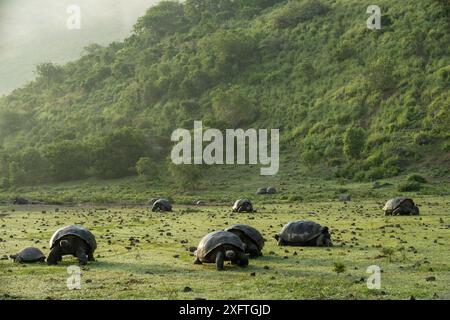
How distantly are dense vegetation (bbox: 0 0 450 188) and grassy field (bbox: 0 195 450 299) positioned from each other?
40.7m

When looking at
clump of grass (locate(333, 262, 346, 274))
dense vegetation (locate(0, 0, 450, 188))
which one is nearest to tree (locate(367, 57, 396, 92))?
dense vegetation (locate(0, 0, 450, 188))

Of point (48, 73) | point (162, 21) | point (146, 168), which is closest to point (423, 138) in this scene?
point (146, 168)

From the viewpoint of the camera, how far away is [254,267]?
18.4m

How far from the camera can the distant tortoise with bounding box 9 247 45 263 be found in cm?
1953

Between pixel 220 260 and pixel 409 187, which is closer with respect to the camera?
pixel 220 260

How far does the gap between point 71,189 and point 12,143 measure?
129ft

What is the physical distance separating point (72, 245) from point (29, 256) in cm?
128

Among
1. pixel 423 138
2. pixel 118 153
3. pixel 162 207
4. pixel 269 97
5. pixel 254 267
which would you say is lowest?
pixel 254 267

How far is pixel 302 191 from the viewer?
205ft

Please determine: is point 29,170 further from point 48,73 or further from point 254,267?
point 254,267

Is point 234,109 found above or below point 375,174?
above

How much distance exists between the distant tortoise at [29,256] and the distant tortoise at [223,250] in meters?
4.95

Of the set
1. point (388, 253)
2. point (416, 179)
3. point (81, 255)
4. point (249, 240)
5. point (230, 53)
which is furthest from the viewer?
point (230, 53)

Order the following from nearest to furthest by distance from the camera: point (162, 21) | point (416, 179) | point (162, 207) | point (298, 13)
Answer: point (162, 207)
point (416, 179)
point (298, 13)
point (162, 21)
